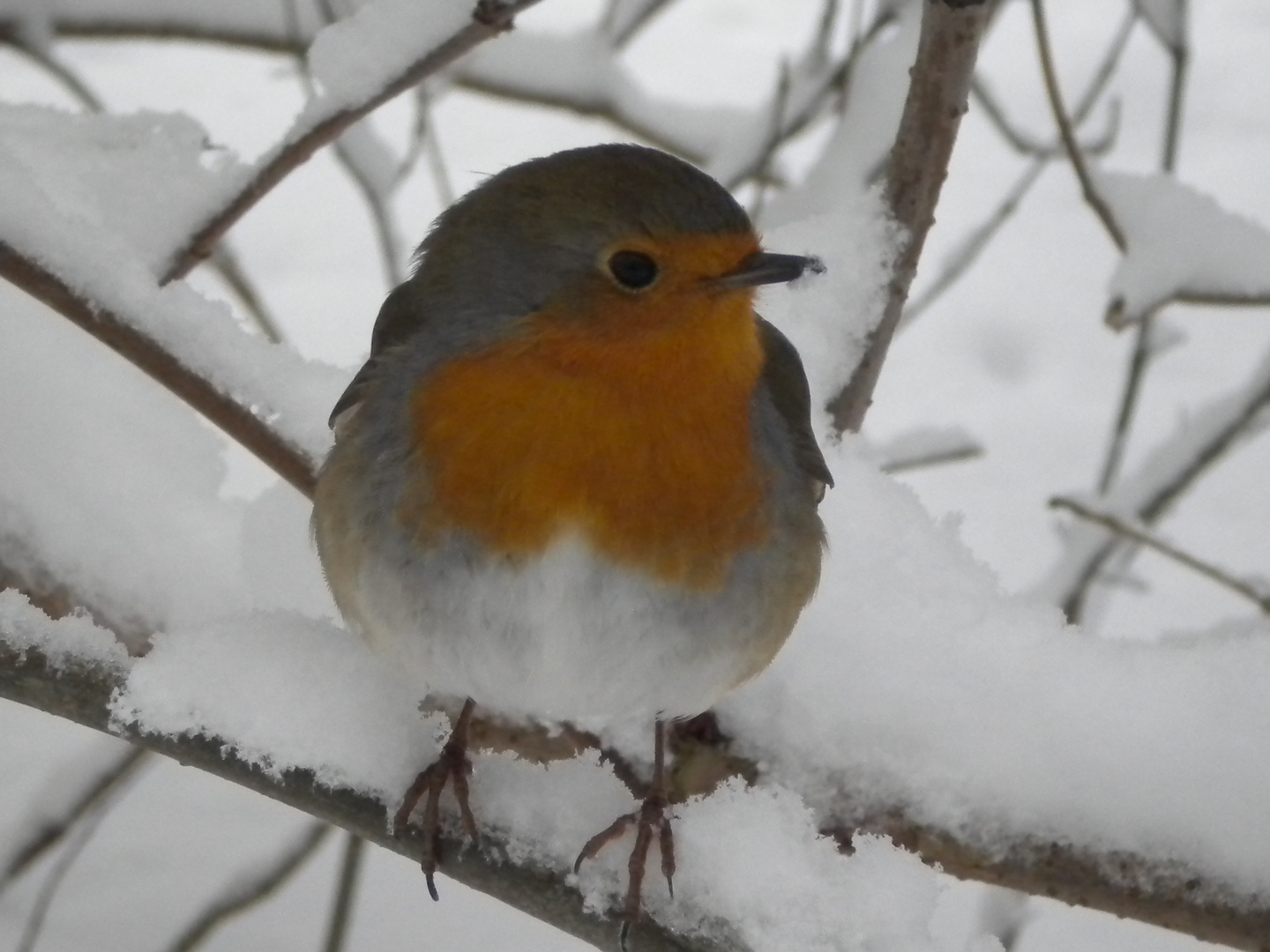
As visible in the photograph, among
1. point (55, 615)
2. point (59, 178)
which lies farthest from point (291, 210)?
point (55, 615)

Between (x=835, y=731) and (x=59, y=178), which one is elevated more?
(x=59, y=178)

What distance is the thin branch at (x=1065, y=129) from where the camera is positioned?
2.24 m

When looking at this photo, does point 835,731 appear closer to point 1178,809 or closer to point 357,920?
point 1178,809

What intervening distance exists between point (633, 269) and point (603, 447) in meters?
0.23

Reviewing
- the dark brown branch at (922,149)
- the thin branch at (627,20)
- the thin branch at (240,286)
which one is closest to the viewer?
the dark brown branch at (922,149)

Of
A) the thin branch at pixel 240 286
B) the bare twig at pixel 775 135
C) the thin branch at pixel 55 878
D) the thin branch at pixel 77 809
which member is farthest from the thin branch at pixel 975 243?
the thin branch at pixel 55 878

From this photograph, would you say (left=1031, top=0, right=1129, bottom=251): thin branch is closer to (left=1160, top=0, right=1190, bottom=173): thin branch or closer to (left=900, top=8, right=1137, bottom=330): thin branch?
(left=1160, top=0, right=1190, bottom=173): thin branch

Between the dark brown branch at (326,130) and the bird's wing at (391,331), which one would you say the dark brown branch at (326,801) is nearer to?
the bird's wing at (391,331)

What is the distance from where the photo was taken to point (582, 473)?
1705 millimetres

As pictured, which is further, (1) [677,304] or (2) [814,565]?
(2) [814,565]

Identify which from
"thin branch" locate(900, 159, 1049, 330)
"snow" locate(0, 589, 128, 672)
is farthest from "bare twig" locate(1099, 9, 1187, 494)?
"snow" locate(0, 589, 128, 672)

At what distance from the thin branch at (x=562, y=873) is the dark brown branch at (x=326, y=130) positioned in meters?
0.69

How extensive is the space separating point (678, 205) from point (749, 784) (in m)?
0.70

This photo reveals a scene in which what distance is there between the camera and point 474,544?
5.70 ft
